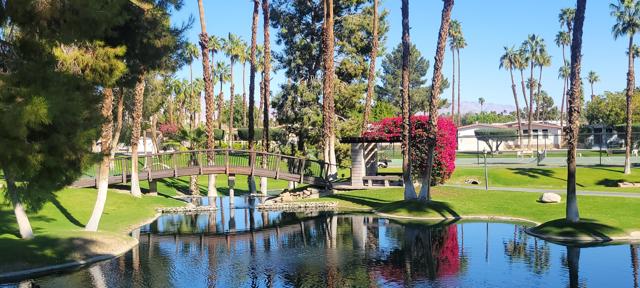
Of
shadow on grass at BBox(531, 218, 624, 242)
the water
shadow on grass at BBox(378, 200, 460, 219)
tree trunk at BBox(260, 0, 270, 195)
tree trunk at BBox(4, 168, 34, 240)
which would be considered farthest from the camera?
tree trunk at BBox(260, 0, 270, 195)

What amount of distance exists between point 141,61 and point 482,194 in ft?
65.6

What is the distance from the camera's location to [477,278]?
659 inches

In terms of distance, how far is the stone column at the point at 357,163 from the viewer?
3809 cm

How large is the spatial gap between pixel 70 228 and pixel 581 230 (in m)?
20.8

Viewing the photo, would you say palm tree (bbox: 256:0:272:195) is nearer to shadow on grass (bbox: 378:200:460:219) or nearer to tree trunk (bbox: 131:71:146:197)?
tree trunk (bbox: 131:71:146:197)

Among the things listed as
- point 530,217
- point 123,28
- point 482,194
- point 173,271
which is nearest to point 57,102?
point 173,271

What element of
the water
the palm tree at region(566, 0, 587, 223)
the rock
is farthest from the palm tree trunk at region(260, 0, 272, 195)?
the palm tree at region(566, 0, 587, 223)

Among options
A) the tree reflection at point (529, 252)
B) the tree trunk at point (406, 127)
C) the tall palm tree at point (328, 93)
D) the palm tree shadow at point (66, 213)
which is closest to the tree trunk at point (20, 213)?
the palm tree shadow at point (66, 213)

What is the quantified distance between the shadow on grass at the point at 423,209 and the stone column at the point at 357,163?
715 centimetres

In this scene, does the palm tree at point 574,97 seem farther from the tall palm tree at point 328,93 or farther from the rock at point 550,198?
the tall palm tree at point 328,93

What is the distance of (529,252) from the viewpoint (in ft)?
66.9

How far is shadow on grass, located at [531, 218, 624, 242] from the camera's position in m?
22.1

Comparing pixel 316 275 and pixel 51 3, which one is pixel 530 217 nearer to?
pixel 316 275

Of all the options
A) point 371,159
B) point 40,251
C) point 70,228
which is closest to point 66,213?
point 70,228
